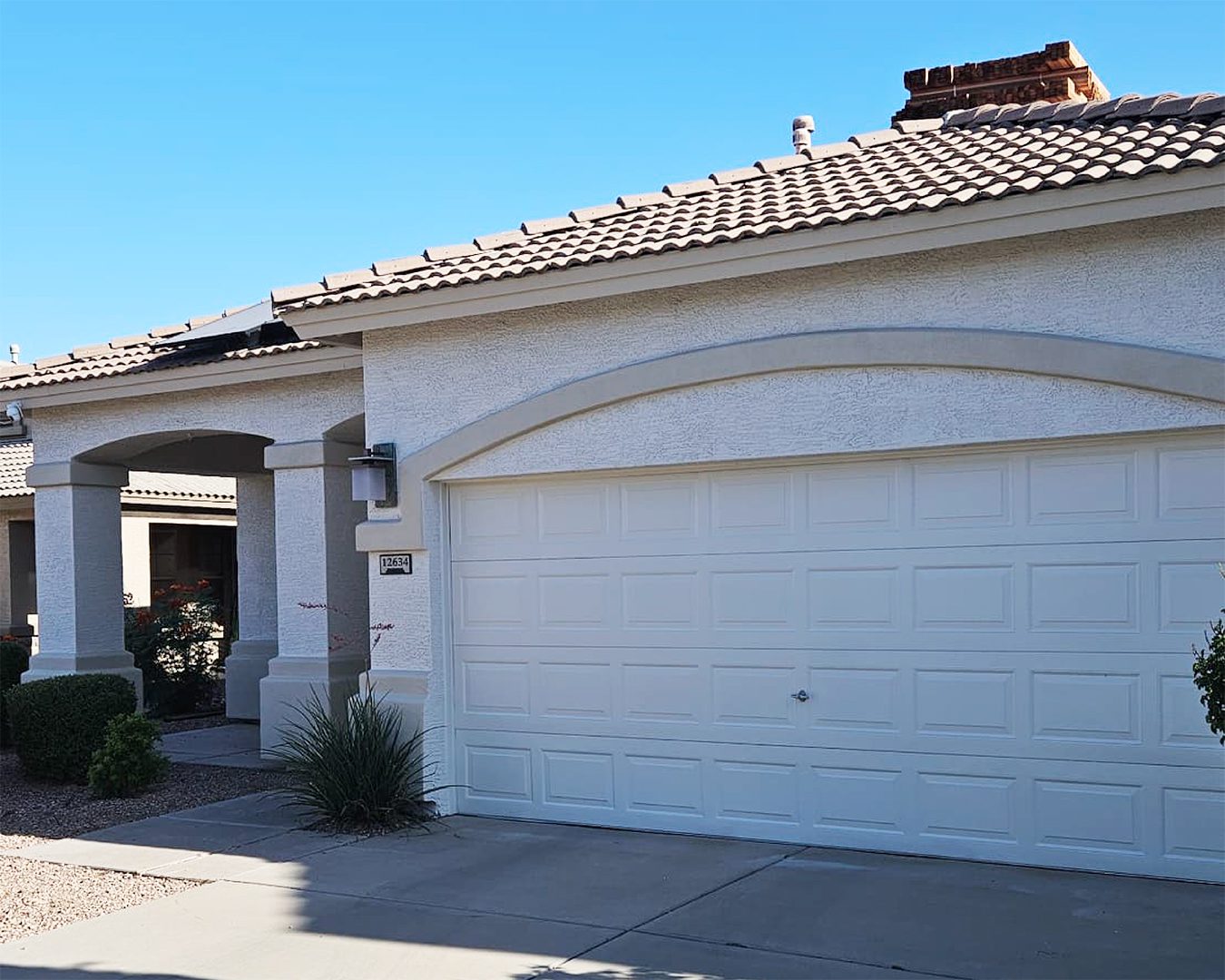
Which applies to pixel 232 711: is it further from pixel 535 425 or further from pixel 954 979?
pixel 954 979

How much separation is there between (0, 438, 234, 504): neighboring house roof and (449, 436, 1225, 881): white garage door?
13461 mm

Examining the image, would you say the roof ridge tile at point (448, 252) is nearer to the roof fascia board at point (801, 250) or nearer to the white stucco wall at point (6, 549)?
the roof fascia board at point (801, 250)

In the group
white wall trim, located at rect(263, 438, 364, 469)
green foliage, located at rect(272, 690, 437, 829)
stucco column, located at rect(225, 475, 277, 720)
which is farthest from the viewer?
stucco column, located at rect(225, 475, 277, 720)

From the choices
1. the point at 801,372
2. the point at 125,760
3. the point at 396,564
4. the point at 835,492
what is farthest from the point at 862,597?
the point at 125,760

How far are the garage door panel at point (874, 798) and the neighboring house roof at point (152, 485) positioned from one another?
44.5ft

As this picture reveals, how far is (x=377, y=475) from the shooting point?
9.90m

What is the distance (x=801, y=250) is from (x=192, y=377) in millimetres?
6903

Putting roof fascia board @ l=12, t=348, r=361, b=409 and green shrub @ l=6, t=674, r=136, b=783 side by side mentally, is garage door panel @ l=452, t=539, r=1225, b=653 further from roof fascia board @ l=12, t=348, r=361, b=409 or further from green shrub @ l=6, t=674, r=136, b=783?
green shrub @ l=6, t=674, r=136, b=783

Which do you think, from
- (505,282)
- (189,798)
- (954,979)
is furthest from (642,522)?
(189,798)

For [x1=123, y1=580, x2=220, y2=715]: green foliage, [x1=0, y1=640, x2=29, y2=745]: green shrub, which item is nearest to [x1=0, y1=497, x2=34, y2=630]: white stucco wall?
[x1=123, y1=580, x2=220, y2=715]: green foliage

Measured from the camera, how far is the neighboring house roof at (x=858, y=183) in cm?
770

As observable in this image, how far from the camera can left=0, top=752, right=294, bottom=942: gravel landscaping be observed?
25.4 ft

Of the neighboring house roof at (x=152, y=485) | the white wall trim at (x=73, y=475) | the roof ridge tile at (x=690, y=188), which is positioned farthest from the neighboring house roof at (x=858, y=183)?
the neighboring house roof at (x=152, y=485)

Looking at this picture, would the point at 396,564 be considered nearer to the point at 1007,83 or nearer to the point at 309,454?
the point at 309,454
